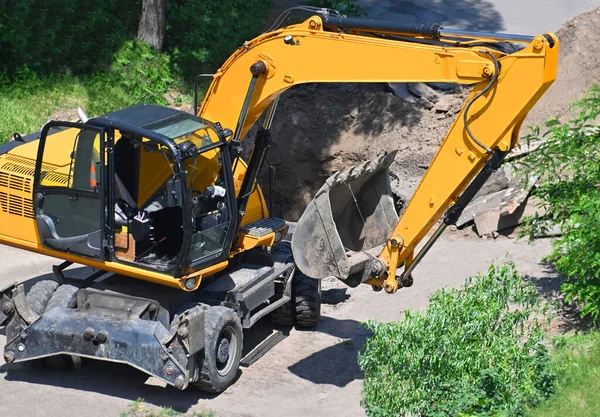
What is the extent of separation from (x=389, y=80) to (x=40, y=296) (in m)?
4.41

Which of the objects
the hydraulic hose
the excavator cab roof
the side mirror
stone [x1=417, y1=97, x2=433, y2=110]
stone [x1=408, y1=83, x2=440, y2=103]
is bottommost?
stone [x1=417, y1=97, x2=433, y2=110]

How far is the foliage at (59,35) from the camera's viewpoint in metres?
18.0

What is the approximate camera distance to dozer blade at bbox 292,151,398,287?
30.9 ft

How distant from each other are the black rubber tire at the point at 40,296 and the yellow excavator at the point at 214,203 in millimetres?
18

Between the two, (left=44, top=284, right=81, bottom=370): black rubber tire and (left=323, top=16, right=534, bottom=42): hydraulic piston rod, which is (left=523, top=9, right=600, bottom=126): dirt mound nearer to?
(left=323, top=16, right=534, bottom=42): hydraulic piston rod

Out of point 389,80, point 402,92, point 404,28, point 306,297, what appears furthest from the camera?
point 402,92

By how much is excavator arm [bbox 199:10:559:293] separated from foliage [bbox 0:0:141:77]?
834cm

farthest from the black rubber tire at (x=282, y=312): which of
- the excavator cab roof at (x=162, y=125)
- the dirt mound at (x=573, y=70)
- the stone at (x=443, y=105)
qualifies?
the dirt mound at (x=573, y=70)

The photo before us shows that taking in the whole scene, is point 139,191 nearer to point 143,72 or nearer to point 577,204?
point 577,204

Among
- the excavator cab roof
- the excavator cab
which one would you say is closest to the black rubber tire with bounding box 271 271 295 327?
the excavator cab

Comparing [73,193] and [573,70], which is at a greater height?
[573,70]

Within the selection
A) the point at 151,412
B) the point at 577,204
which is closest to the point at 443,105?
the point at 577,204

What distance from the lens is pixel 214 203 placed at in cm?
1042

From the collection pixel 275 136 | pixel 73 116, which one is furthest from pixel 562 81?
pixel 73 116
